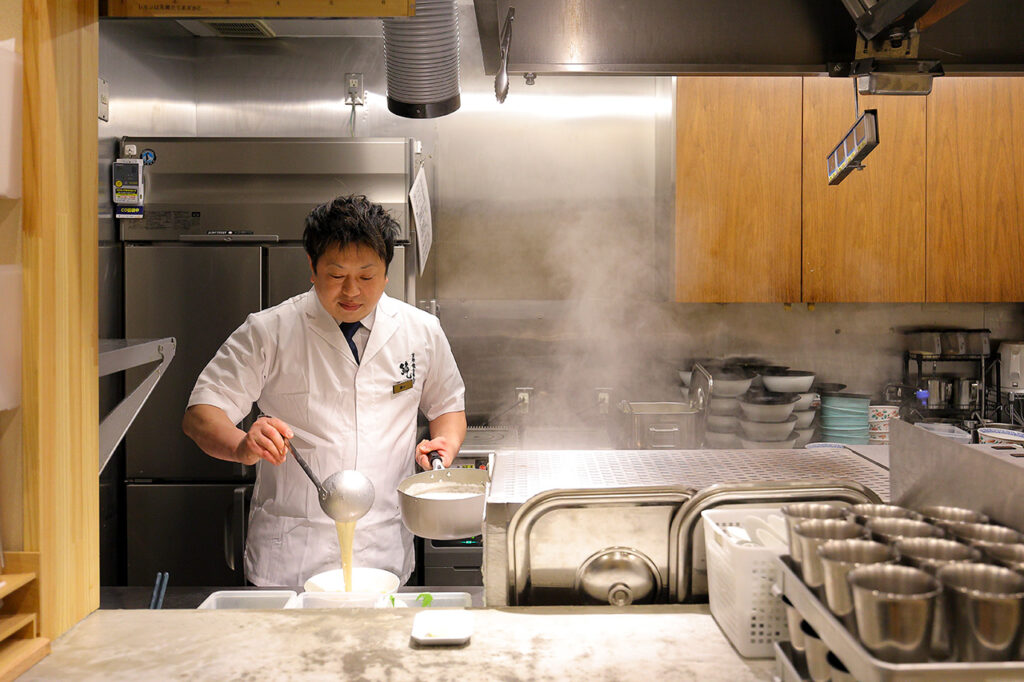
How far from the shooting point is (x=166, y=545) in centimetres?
333

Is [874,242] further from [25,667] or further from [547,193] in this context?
[25,667]

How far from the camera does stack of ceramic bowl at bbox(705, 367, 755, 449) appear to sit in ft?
11.7

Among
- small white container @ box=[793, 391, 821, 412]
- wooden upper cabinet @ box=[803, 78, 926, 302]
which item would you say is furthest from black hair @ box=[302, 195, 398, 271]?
small white container @ box=[793, 391, 821, 412]

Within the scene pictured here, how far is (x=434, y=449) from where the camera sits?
8.00 ft

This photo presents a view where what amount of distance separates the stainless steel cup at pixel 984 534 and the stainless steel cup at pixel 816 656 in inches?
8.7

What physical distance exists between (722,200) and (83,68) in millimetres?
2808

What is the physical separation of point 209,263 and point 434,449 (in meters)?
1.48

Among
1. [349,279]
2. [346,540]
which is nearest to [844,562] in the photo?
[346,540]

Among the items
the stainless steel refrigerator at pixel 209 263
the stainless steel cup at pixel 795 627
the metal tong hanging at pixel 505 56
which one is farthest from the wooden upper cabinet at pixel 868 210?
the stainless steel cup at pixel 795 627

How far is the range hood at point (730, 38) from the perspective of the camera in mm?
1572

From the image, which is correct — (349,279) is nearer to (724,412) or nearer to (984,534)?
(984,534)

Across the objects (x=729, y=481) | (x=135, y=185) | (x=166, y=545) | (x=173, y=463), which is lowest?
(x=166, y=545)

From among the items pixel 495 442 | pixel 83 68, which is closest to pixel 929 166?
pixel 495 442

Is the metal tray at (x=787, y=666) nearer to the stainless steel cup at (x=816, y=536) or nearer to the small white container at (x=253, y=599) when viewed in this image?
the stainless steel cup at (x=816, y=536)
